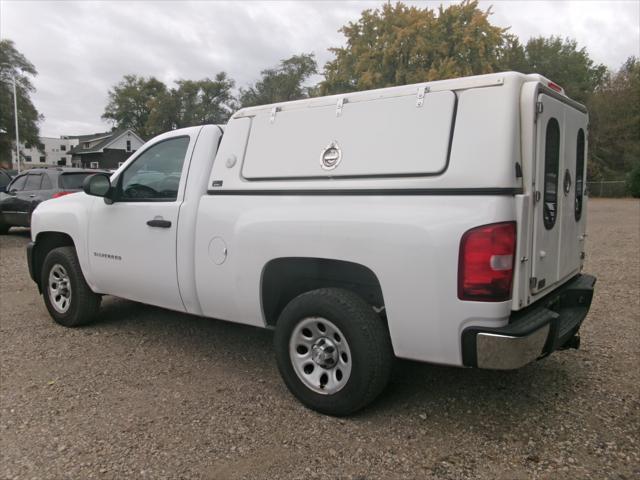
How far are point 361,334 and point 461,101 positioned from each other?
1409mm

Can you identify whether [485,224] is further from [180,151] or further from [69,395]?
[69,395]

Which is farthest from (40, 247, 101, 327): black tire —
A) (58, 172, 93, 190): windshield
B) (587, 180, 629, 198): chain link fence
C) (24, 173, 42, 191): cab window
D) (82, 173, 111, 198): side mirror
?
(587, 180, 629, 198): chain link fence

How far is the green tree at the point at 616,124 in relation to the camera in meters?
38.0

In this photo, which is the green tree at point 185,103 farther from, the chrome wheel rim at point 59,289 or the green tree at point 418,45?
the chrome wheel rim at point 59,289

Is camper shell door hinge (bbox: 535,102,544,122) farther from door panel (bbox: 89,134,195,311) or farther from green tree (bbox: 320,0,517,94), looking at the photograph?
green tree (bbox: 320,0,517,94)

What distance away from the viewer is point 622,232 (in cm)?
1342

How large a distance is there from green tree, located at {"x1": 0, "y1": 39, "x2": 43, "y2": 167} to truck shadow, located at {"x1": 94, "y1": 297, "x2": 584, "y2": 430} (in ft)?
178

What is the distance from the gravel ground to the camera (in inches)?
108

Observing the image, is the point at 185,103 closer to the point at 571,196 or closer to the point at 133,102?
the point at 133,102

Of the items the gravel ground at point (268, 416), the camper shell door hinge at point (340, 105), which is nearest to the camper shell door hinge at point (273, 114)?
the camper shell door hinge at point (340, 105)

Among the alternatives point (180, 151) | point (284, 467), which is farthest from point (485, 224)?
point (180, 151)

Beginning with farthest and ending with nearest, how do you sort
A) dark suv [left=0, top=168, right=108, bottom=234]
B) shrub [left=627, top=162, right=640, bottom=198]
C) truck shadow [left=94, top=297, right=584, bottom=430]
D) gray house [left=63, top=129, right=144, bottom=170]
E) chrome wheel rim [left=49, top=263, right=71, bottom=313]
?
gray house [left=63, top=129, right=144, bottom=170]
shrub [left=627, top=162, right=640, bottom=198]
dark suv [left=0, top=168, right=108, bottom=234]
chrome wheel rim [left=49, top=263, right=71, bottom=313]
truck shadow [left=94, top=297, right=584, bottom=430]

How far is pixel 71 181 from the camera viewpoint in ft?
36.3

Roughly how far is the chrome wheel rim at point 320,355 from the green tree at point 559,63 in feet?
160
